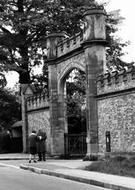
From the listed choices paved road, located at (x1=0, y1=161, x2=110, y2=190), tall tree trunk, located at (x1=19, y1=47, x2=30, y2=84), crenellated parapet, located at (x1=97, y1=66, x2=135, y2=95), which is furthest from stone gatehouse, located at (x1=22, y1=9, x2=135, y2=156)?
tall tree trunk, located at (x1=19, y1=47, x2=30, y2=84)

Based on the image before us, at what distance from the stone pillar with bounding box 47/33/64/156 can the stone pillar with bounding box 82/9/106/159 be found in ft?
18.2

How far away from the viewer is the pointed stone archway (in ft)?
85.9

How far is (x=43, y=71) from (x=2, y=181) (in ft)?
98.7

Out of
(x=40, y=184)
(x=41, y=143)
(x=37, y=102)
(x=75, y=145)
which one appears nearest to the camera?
(x=40, y=184)

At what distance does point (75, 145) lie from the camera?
31.3 metres

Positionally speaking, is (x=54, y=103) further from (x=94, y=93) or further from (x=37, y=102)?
(x=94, y=93)

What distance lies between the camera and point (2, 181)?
16.3m

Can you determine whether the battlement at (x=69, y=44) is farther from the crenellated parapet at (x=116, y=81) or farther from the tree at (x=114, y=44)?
the tree at (x=114, y=44)

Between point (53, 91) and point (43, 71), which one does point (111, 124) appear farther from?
point (43, 71)

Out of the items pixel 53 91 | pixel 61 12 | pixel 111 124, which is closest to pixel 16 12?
pixel 61 12

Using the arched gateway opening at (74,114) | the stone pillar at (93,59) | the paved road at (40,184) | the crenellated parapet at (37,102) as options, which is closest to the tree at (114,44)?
the arched gateway opening at (74,114)

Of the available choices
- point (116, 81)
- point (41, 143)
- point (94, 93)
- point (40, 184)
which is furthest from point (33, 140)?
point (40, 184)

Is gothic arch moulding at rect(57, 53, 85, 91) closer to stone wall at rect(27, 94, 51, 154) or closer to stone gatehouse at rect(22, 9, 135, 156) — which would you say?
stone gatehouse at rect(22, 9, 135, 156)

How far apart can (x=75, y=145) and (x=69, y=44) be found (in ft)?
20.3
